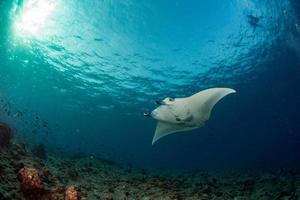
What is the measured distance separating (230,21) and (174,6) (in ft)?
12.3

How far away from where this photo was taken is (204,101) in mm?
8055

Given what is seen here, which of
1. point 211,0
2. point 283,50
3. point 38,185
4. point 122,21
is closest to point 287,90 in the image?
point 283,50

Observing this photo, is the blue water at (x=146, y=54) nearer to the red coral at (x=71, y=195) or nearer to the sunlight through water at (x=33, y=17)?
the sunlight through water at (x=33, y=17)

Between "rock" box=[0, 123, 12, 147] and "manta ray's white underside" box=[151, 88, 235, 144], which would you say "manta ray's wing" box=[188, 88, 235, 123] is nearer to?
"manta ray's white underside" box=[151, 88, 235, 144]

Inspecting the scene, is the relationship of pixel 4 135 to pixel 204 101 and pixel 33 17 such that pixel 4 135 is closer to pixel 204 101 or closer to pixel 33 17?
pixel 204 101

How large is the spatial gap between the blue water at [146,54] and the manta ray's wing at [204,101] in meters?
7.72

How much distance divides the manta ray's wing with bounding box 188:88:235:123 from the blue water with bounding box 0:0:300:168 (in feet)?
25.3

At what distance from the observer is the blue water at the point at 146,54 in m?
17.3

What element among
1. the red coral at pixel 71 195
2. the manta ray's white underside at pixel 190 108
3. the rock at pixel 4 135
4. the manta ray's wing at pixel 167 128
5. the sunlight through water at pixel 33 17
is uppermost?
the sunlight through water at pixel 33 17

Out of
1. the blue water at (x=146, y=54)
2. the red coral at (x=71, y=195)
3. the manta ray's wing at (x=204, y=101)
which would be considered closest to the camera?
the red coral at (x=71, y=195)

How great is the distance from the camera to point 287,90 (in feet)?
102

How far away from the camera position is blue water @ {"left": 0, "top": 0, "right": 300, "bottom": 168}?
56.6ft

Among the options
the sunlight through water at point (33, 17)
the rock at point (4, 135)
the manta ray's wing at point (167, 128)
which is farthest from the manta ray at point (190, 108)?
the sunlight through water at point (33, 17)

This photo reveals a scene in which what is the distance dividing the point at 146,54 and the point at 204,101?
14.1m
